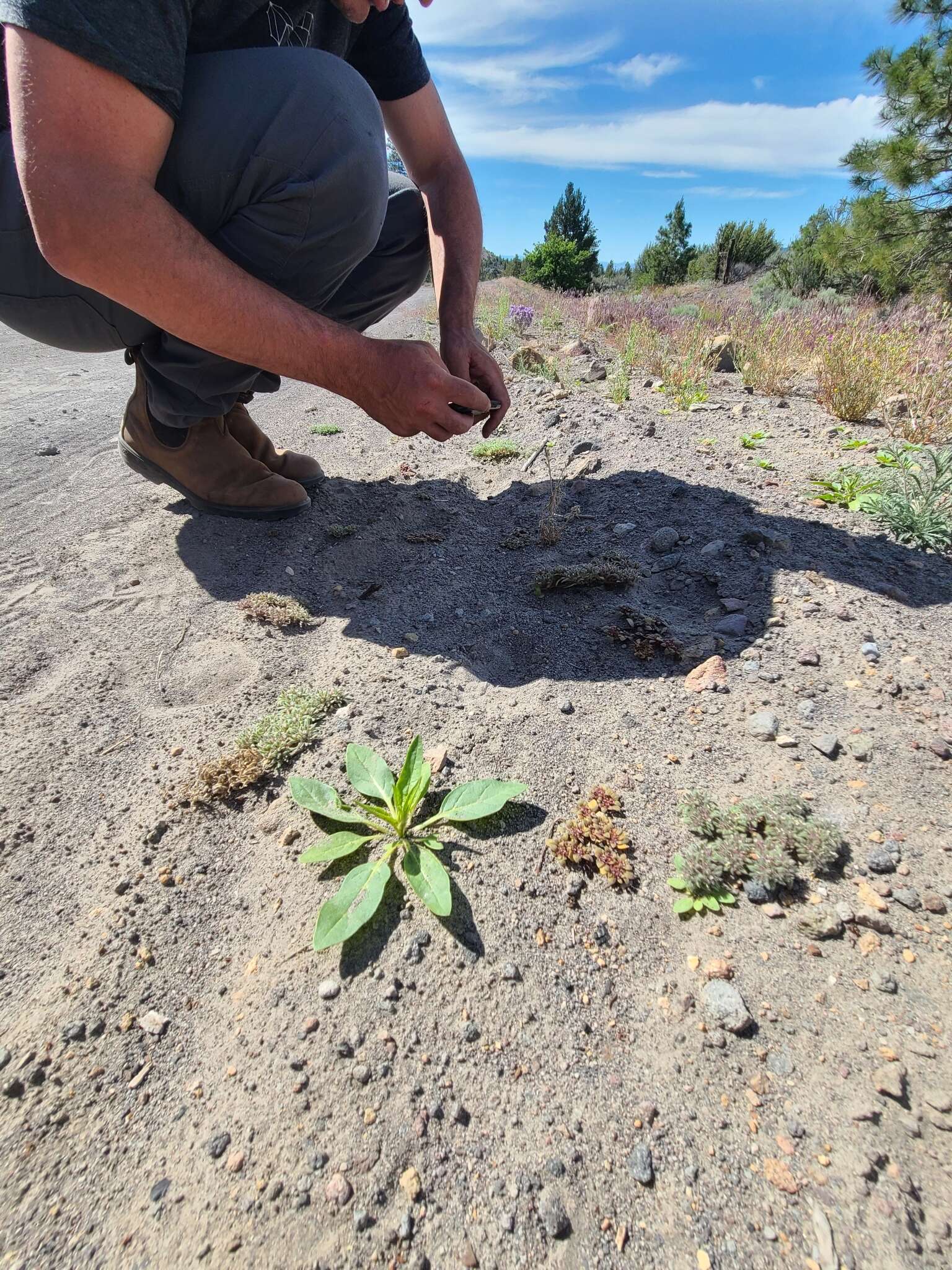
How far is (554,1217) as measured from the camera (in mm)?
938

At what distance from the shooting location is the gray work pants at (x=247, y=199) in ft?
5.87

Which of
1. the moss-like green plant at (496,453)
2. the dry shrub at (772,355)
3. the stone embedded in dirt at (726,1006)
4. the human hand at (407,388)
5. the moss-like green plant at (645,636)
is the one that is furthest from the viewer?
the dry shrub at (772,355)

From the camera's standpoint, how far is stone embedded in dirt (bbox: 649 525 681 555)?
→ 244 centimetres

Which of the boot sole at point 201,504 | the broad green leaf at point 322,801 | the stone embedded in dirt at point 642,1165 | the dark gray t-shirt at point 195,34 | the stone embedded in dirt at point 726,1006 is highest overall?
the dark gray t-shirt at point 195,34

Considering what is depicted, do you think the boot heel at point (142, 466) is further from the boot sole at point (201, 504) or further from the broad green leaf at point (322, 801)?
the broad green leaf at point (322, 801)

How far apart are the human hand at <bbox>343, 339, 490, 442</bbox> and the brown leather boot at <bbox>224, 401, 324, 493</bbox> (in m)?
1.14

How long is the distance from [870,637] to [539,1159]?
62.2 inches

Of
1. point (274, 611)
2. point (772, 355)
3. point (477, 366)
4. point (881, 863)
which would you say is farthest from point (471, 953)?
point (772, 355)

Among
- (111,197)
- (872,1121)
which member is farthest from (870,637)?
(111,197)

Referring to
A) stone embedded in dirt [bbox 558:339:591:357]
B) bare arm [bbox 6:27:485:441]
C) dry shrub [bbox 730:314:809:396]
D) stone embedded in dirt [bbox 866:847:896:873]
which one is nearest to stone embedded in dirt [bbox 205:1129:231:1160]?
stone embedded in dirt [bbox 866:847:896:873]

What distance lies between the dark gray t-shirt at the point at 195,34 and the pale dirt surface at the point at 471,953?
53.3 inches

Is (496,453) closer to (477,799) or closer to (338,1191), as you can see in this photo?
(477,799)

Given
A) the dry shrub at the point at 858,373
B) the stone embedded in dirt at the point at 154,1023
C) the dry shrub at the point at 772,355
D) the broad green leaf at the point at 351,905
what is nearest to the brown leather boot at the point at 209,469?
the broad green leaf at the point at 351,905

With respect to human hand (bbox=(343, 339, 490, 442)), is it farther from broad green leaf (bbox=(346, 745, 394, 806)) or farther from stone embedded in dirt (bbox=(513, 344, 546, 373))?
stone embedded in dirt (bbox=(513, 344, 546, 373))
